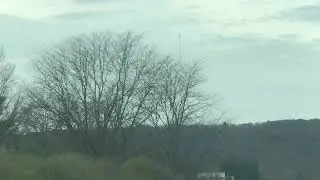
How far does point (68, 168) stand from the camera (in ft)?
115

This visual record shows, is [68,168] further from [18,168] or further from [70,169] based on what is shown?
[18,168]

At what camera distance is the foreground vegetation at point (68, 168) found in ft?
98.1

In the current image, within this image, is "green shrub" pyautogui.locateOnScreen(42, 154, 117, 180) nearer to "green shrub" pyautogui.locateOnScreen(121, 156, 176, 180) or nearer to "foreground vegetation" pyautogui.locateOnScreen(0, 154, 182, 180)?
"foreground vegetation" pyautogui.locateOnScreen(0, 154, 182, 180)

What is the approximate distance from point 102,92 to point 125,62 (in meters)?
2.79

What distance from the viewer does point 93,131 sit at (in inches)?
2429

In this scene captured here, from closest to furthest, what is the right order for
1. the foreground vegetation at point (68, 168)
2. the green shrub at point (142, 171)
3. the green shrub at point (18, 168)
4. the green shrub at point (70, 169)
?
the green shrub at point (18, 168), the foreground vegetation at point (68, 168), the green shrub at point (70, 169), the green shrub at point (142, 171)

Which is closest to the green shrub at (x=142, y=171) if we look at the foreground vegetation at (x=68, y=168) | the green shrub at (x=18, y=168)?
the foreground vegetation at (x=68, y=168)

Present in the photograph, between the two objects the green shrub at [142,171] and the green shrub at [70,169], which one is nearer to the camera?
the green shrub at [70,169]

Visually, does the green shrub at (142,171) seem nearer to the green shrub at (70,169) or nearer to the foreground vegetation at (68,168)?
the foreground vegetation at (68,168)

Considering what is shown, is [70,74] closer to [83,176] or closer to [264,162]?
[83,176]

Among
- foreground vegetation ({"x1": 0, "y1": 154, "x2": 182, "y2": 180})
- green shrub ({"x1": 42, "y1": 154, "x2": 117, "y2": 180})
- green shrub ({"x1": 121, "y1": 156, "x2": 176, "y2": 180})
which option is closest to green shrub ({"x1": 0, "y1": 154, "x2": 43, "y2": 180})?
foreground vegetation ({"x1": 0, "y1": 154, "x2": 182, "y2": 180})

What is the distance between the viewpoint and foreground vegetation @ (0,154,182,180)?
2990cm

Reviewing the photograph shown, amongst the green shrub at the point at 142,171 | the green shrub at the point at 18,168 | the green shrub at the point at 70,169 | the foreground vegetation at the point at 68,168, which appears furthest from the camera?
the green shrub at the point at 142,171

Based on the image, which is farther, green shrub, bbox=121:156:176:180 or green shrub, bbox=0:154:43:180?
green shrub, bbox=121:156:176:180
